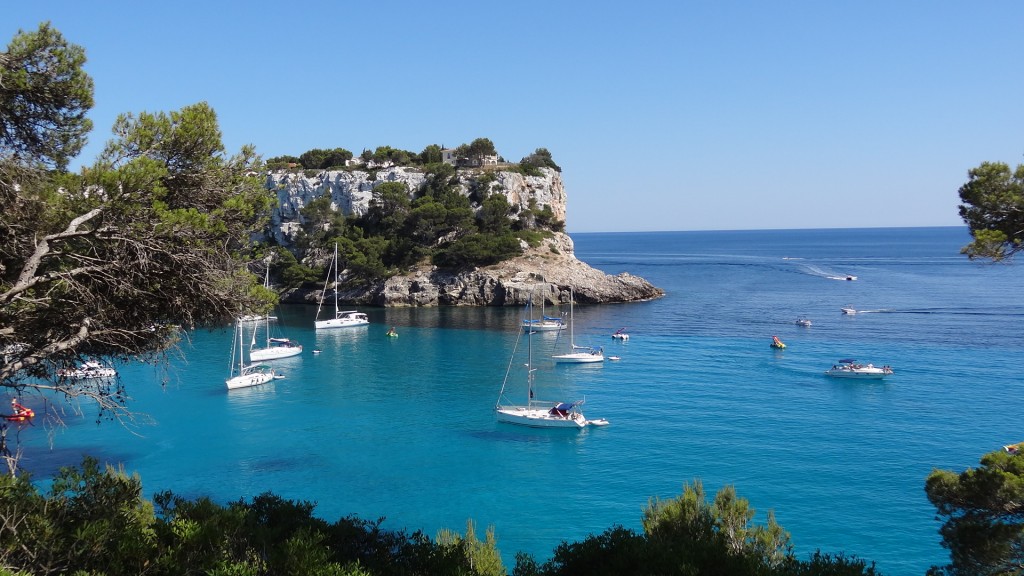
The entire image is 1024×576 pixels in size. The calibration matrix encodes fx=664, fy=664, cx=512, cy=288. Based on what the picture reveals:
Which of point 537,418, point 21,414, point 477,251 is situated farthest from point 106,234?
point 477,251

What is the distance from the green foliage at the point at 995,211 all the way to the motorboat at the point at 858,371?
27721 mm

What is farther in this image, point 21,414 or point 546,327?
point 546,327

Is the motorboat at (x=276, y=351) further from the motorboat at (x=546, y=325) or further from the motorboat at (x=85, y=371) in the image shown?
the motorboat at (x=85, y=371)

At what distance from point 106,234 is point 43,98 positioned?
2758 millimetres

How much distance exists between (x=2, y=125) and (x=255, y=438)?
2112 centimetres

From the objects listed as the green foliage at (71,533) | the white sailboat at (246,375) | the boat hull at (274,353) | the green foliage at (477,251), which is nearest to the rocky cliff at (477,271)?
the green foliage at (477,251)

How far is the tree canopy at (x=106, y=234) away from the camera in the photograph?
849cm

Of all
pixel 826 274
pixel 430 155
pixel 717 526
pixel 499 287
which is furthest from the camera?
pixel 826 274

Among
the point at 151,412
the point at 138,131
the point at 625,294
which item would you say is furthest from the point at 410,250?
the point at 138,131

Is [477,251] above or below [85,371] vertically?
above

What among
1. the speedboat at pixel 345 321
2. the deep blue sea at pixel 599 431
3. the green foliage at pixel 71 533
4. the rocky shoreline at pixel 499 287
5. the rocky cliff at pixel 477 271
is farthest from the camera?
the rocky cliff at pixel 477 271

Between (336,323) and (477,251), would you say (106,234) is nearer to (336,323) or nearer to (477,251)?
(336,323)

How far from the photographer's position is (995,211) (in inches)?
440

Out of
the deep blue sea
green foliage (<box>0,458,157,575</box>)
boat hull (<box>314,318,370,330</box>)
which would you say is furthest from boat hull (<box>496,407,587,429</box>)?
boat hull (<box>314,318,370,330</box>)
